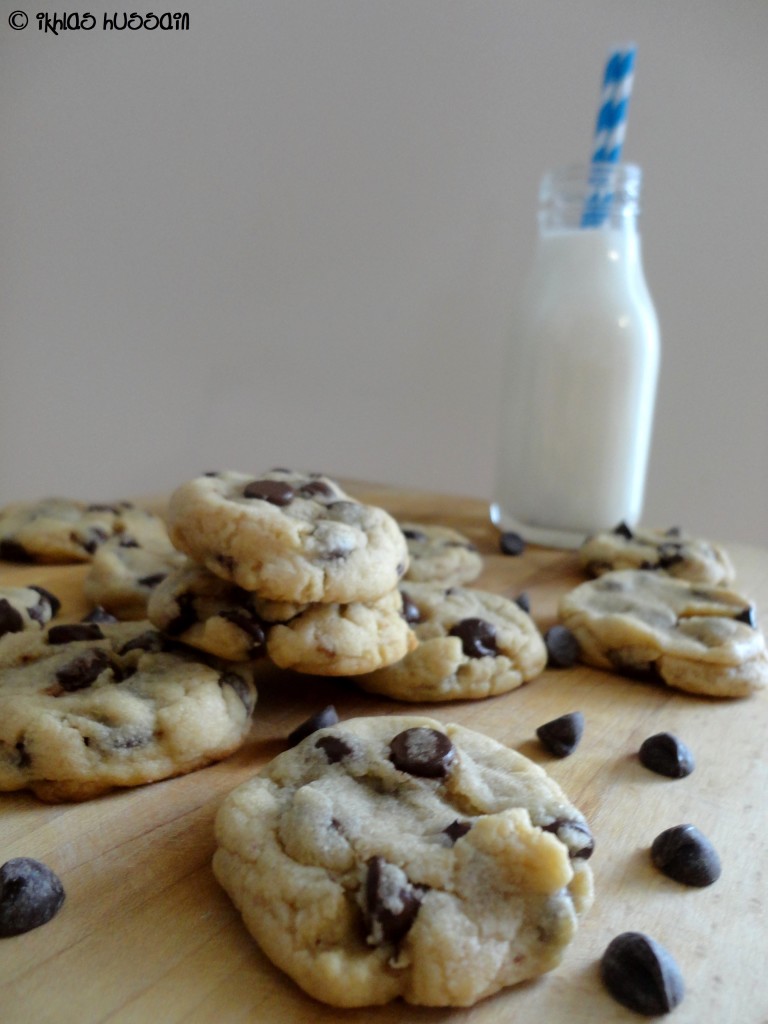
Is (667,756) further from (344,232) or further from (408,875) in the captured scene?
(344,232)

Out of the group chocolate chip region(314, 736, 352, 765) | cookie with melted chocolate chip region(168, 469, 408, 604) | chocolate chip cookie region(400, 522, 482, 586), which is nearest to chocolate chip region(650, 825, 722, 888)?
chocolate chip region(314, 736, 352, 765)

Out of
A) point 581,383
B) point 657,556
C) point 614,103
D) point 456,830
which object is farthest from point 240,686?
point 614,103

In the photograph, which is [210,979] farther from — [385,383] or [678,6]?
[678,6]

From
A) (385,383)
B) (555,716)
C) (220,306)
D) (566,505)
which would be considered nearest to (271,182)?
(220,306)

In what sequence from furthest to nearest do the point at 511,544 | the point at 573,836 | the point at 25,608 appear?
the point at 511,544
the point at 25,608
the point at 573,836

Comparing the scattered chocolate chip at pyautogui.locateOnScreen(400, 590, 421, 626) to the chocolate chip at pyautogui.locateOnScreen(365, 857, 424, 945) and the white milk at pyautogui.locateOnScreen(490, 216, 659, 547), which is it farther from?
the white milk at pyautogui.locateOnScreen(490, 216, 659, 547)

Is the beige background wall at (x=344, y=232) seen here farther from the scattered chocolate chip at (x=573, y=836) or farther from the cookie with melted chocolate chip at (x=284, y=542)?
the scattered chocolate chip at (x=573, y=836)
